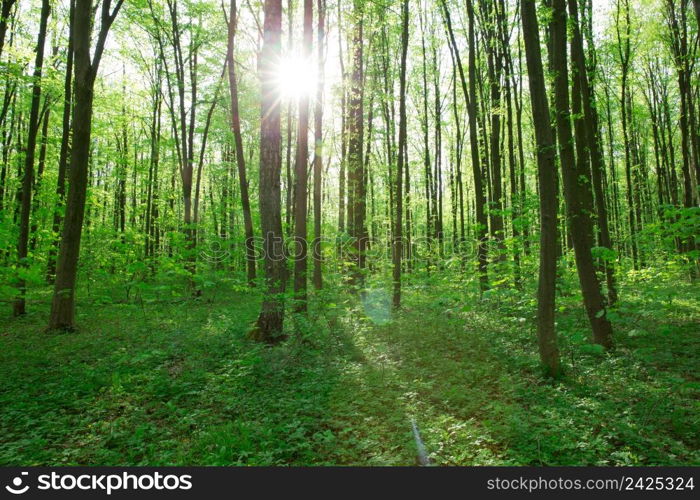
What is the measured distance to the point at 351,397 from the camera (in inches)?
225

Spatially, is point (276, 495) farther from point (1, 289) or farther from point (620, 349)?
point (1, 289)

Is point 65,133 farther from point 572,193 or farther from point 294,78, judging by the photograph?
point 572,193

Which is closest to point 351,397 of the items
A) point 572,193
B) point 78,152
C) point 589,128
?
point 572,193

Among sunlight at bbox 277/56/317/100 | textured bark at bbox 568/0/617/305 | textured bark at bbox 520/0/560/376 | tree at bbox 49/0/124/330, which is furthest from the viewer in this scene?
tree at bbox 49/0/124/330

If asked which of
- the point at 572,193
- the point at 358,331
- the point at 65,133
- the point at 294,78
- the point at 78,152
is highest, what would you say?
the point at 294,78

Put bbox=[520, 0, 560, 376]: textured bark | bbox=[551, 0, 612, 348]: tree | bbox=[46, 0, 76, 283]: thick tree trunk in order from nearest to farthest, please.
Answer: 1. bbox=[520, 0, 560, 376]: textured bark
2. bbox=[551, 0, 612, 348]: tree
3. bbox=[46, 0, 76, 283]: thick tree trunk

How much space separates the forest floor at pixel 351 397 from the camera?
13.5 feet

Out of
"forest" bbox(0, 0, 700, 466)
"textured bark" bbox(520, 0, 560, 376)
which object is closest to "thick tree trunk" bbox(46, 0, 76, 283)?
"forest" bbox(0, 0, 700, 466)

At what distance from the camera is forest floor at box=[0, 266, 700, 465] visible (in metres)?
4.11

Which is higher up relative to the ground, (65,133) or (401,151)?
(65,133)

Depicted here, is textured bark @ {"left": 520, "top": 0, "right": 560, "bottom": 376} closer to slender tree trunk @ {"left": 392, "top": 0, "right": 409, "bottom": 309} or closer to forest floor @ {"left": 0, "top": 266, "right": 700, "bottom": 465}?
forest floor @ {"left": 0, "top": 266, "right": 700, "bottom": 465}

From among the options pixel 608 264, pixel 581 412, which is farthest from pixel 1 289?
pixel 608 264

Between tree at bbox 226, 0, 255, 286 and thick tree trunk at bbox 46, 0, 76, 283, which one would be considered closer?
thick tree trunk at bbox 46, 0, 76, 283

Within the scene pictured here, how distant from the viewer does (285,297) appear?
8.39 metres
